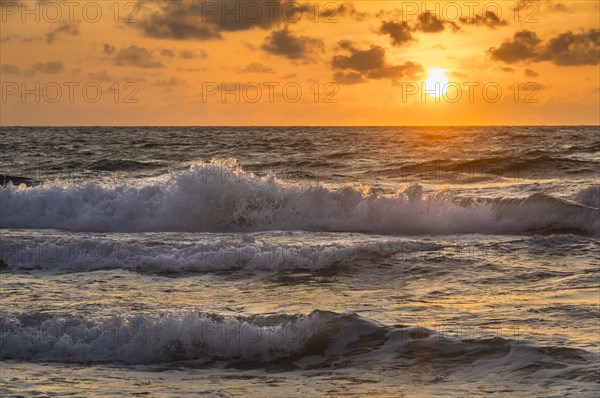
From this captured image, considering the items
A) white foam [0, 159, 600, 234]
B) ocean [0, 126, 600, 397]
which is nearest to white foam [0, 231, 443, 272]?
ocean [0, 126, 600, 397]

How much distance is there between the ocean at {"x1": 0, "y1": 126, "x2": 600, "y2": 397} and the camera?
7.71m

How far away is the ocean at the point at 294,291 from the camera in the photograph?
25.3 feet

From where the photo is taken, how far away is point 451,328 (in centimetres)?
889

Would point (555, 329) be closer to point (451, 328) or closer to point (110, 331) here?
point (451, 328)

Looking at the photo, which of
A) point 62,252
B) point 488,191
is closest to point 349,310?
point 62,252

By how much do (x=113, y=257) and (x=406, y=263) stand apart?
17.5 feet

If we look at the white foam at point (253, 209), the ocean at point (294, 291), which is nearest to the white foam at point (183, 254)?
the ocean at point (294, 291)

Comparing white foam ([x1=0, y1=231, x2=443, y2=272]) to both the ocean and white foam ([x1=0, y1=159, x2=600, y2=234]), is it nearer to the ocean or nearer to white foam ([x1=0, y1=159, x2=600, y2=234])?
the ocean

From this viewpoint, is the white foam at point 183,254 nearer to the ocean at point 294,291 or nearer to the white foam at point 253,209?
the ocean at point 294,291

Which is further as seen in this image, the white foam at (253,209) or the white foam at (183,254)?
the white foam at (253,209)

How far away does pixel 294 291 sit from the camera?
11461 millimetres

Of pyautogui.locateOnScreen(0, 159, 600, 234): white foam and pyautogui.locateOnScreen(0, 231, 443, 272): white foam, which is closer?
pyautogui.locateOnScreen(0, 231, 443, 272): white foam

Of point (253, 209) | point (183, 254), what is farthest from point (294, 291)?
point (253, 209)

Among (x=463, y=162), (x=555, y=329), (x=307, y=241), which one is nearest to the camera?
(x=555, y=329)
